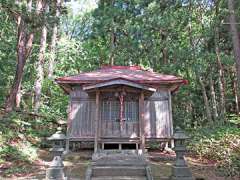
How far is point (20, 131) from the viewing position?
13688 mm

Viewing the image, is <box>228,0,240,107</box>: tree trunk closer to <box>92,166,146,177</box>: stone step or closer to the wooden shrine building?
the wooden shrine building

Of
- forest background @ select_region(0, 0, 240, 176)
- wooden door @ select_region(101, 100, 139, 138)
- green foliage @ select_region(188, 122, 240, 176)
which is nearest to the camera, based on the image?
green foliage @ select_region(188, 122, 240, 176)

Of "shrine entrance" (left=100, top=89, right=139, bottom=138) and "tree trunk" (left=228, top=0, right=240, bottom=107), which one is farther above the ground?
Result: "tree trunk" (left=228, top=0, right=240, bottom=107)

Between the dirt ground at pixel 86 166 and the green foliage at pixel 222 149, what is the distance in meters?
0.36

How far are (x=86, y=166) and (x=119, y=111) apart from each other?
121 inches

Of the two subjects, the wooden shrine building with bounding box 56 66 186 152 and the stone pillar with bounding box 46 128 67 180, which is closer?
the stone pillar with bounding box 46 128 67 180

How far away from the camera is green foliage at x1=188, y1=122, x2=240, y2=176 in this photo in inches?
388

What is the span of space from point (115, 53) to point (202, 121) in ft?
36.9

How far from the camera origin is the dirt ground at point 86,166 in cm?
938

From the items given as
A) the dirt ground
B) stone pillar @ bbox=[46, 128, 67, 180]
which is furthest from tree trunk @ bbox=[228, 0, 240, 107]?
stone pillar @ bbox=[46, 128, 67, 180]

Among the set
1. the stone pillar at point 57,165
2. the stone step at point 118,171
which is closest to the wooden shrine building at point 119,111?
the stone step at point 118,171

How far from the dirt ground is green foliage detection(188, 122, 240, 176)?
362 mm

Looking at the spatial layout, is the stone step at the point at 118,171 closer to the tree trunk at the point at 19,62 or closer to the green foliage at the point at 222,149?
the green foliage at the point at 222,149

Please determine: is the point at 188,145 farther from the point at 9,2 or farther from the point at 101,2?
the point at 101,2
